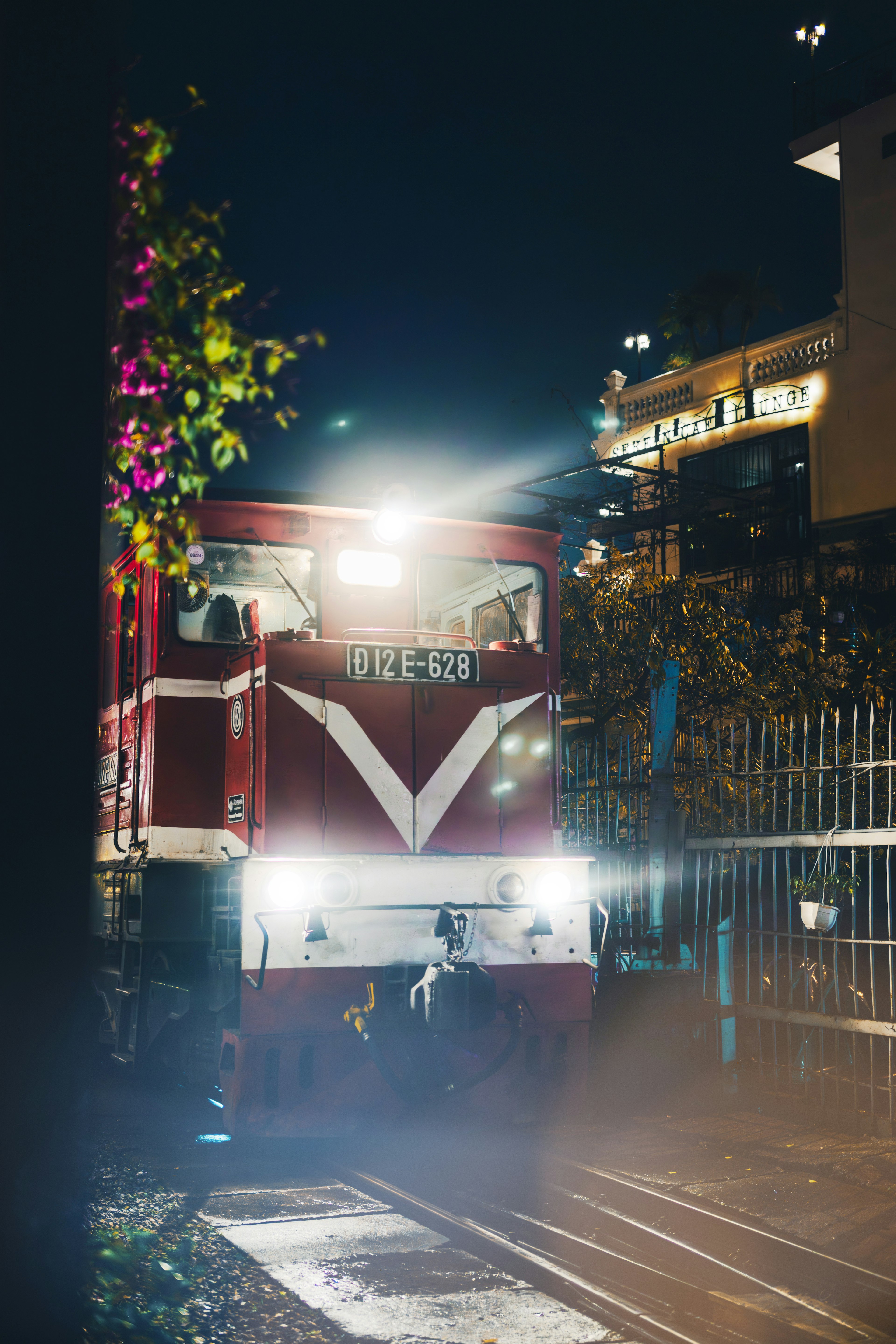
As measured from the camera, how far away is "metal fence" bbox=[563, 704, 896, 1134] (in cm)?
664

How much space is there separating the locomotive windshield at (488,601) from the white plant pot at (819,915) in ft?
6.83

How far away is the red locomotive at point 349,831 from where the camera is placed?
589 cm

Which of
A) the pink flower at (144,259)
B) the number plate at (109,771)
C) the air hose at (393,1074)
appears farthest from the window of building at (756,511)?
the pink flower at (144,259)

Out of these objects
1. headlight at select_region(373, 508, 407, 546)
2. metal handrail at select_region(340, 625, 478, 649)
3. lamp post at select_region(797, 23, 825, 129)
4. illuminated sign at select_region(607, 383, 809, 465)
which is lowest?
metal handrail at select_region(340, 625, 478, 649)

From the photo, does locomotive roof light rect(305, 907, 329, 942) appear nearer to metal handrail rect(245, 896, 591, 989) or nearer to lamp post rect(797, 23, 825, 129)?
metal handrail rect(245, 896, 591, 989)

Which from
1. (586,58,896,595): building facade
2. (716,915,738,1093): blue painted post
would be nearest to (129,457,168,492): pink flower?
(716,915,738,1093): blue painted post

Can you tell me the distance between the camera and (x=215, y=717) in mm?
6996

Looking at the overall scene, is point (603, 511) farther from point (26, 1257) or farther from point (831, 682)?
point (26, 1257)

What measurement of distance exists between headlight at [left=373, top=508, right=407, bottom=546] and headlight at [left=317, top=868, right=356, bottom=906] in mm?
1957

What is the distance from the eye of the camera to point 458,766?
664 cm

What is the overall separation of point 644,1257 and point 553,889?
7.44ft

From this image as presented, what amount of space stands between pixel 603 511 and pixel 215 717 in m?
18.5

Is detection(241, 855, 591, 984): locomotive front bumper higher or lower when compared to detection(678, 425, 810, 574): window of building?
lower

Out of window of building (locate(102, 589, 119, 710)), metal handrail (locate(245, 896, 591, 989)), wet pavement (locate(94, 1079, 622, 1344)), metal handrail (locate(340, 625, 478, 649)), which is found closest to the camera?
wet pavement (locate(94, 1079, 622, 1344))
